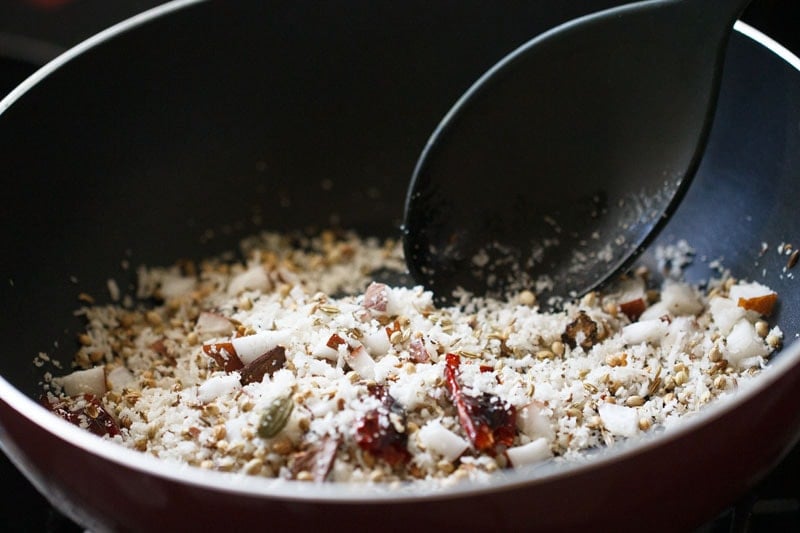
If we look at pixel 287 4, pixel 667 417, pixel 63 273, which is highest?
pixel 287 4

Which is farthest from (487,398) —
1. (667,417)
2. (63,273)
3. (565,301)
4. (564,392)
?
(63,273)

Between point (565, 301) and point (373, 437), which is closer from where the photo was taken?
point (373, 437)

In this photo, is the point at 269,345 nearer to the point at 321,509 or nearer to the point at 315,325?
the point at 315,325

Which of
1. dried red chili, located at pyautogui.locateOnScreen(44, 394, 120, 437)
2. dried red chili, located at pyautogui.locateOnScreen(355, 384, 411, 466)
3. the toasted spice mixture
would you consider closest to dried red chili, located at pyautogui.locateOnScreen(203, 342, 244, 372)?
the toasted spice mixture

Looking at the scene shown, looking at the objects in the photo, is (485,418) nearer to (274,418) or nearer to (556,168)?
(274,418)

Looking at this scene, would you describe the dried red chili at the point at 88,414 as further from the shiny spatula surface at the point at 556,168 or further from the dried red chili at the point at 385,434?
the shiny spatula surface at the point at 556,168

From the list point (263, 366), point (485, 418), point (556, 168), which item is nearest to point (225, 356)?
point (263, 366)
